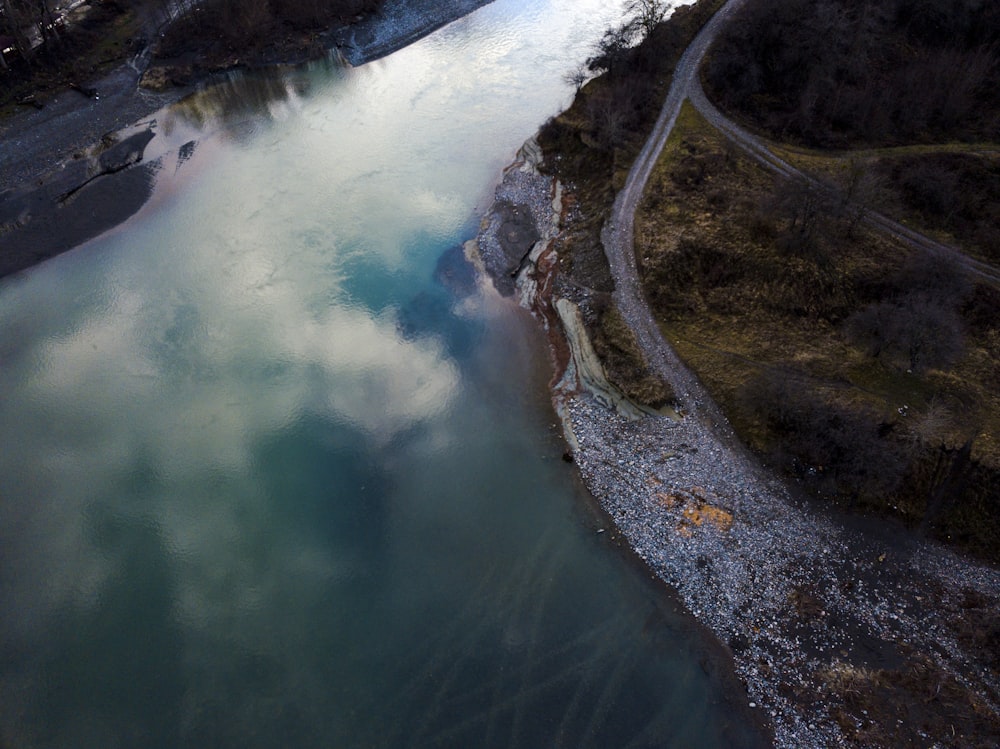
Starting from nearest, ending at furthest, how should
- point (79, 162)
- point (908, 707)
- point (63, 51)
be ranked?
1. point (908, 707)
2. point (79, 162)
3. point (63, 51)

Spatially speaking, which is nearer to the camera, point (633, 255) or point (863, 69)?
point (633, 255)

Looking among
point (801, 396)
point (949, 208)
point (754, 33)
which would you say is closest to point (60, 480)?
point (801, 396)

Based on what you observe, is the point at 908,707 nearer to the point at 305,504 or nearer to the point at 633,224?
the point at 305,504

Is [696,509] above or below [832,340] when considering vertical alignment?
below

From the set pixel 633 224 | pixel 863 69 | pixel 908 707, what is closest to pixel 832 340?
pixel 633 224

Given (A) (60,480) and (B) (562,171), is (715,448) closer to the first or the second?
(B) (562,171)

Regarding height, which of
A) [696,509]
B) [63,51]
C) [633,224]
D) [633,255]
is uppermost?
[63,51]

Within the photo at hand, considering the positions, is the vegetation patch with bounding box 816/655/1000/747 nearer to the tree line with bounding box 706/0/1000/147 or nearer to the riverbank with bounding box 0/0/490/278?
the tree line with bounding box 706/0/1000/147

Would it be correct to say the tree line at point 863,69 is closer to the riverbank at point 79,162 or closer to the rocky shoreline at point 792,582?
the rocky shoreline at point 792,582
